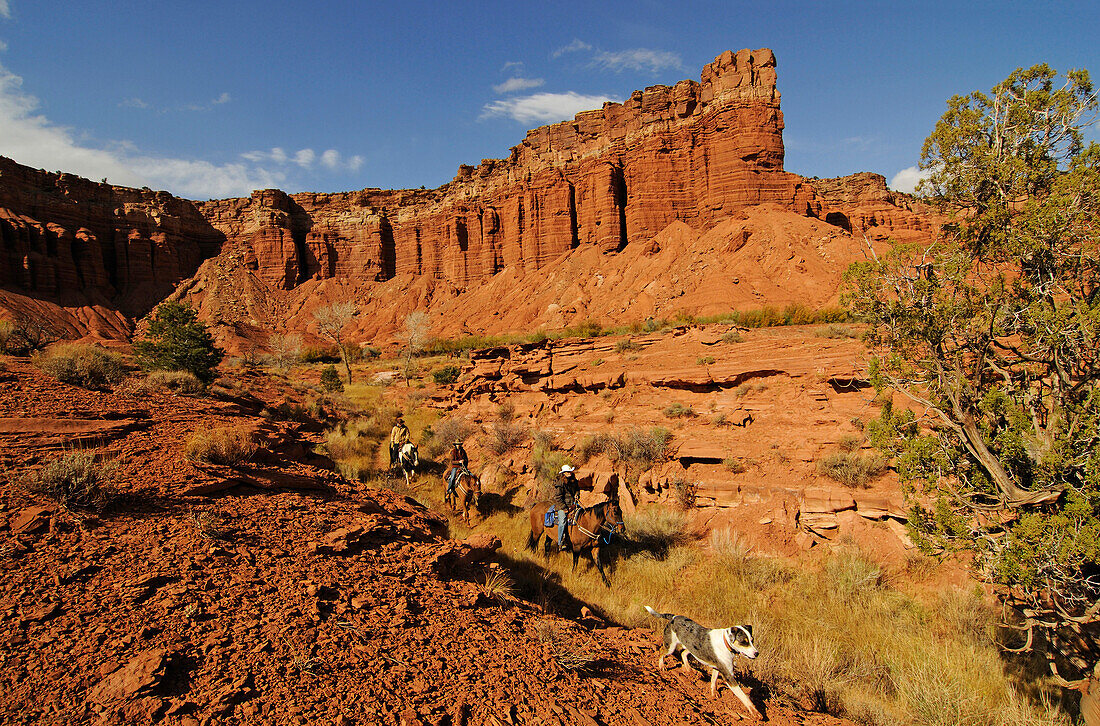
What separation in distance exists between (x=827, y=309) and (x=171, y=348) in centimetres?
2747

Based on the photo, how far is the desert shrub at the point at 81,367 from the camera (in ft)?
27.8

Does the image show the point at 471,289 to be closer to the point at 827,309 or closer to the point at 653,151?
the point at 653,151

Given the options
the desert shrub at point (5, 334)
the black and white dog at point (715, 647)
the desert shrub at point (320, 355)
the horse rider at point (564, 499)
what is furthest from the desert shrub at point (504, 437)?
the desert shrub at point (320, 355)

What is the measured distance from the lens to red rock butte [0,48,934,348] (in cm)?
3616

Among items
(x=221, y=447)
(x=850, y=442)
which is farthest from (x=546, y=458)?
(x=221, y=447)

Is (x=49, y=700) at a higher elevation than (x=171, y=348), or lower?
lower

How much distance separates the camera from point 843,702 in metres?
5.01

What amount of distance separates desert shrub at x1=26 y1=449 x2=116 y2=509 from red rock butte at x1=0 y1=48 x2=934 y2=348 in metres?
28.9

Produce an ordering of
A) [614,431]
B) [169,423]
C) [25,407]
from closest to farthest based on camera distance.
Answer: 1. [25,407]
2. [169,423]
3. [614,431]

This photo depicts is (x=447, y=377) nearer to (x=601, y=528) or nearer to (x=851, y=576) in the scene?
(x=601, y=528)

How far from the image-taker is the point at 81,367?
28.8ft

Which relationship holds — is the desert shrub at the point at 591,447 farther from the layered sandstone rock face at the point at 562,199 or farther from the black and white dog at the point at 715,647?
the layered sandstone rock face at the point at 562,199

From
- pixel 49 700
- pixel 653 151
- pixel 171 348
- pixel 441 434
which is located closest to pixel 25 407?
pixel 49 700

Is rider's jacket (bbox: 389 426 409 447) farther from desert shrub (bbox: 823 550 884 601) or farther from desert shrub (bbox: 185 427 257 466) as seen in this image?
desert shrub (bbox: 823 550 884 601)
